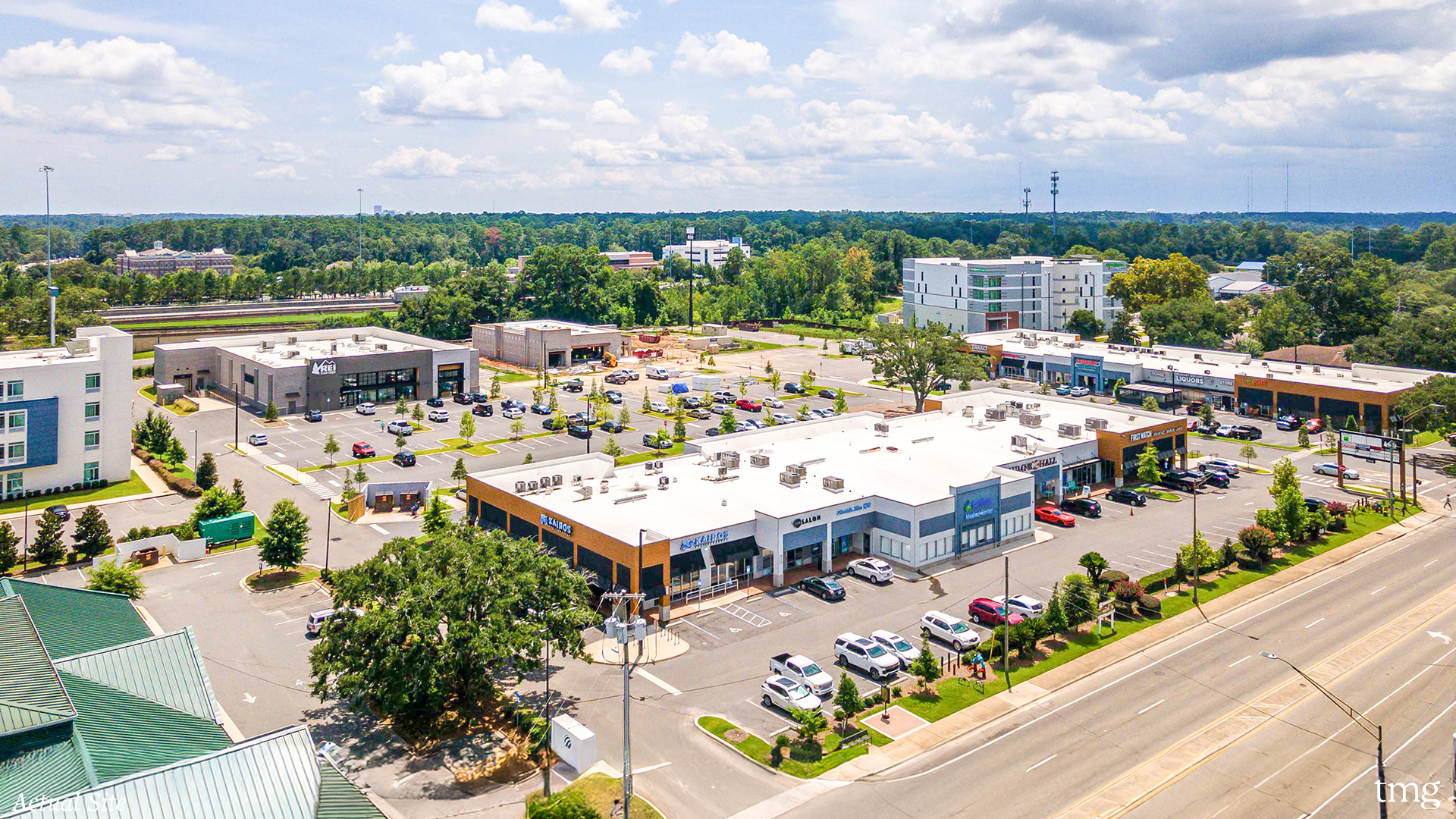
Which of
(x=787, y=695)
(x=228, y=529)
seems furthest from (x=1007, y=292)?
(x=787, y=695)

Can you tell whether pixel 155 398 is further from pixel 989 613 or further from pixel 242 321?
pixel 989 613

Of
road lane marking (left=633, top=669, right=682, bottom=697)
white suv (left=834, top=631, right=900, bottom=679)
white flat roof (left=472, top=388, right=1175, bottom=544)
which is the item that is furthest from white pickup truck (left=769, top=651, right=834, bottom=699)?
white flat roof (left=472, top=388, right=1175, bottom=544)

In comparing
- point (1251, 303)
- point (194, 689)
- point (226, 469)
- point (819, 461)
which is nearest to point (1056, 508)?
point (819, 461)

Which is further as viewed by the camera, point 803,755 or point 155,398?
point 155,398

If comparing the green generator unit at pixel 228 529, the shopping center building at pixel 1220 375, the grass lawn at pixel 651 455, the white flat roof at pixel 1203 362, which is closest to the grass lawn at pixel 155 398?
the green generator unit at pixel 228 529

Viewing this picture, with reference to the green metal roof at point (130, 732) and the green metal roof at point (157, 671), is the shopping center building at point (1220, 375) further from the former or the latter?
the green metal roof at point (130, 732)

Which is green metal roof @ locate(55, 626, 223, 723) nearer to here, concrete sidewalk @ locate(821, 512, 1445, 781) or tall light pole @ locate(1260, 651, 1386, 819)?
concrete sidewalk @ locate(821, 512, 1445, 781)
